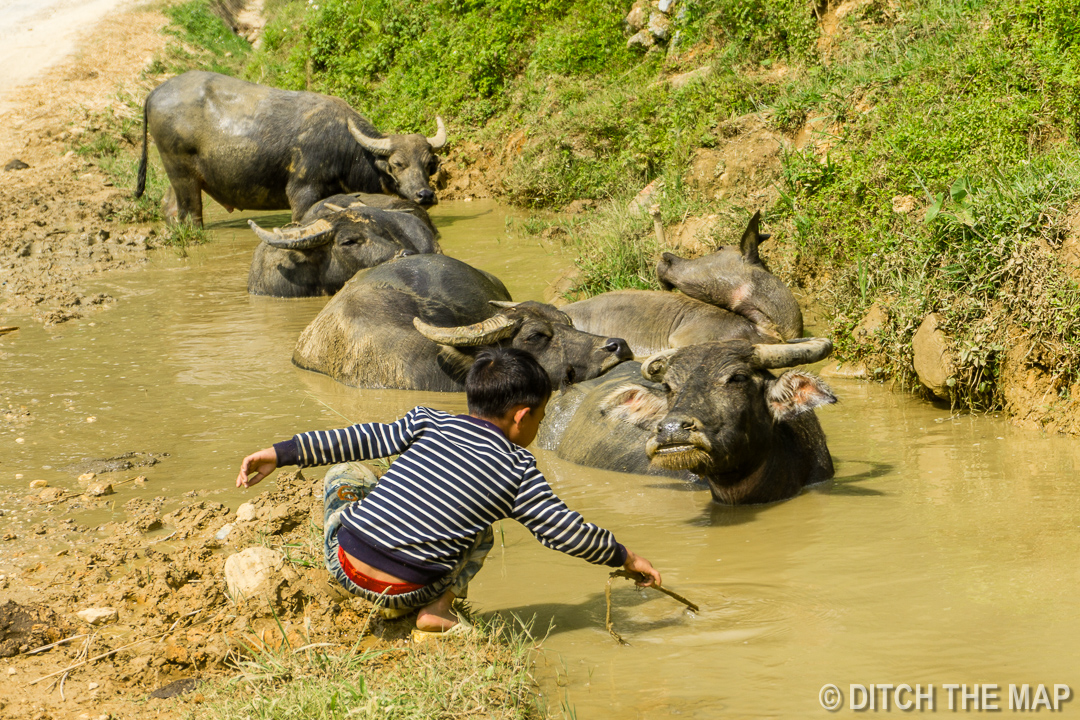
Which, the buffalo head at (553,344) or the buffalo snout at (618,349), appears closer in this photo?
the buffalo head at (553,344)

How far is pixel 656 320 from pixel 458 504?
4.83m

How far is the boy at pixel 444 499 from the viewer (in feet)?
10.9

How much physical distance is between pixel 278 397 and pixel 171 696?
3.98 meters

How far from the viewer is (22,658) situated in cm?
353

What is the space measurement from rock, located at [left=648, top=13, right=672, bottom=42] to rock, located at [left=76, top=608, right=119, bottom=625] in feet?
38.0

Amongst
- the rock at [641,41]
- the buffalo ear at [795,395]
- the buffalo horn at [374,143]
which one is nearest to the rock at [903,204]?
the buffalo ear at [795,395]

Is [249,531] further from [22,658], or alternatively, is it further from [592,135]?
[592,135]

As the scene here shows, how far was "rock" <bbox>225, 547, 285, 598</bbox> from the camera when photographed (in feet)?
12.2

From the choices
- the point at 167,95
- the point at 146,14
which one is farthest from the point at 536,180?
the point at 146,14

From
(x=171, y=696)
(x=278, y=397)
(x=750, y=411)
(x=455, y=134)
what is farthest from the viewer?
(x=455, y=134)

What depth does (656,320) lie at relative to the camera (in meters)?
7.96

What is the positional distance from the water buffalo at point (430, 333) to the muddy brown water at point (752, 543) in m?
0.22

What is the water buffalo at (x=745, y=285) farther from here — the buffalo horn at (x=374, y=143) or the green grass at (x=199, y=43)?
the green grass at (x=199, y=43)

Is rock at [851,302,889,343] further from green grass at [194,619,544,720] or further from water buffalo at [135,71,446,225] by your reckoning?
water buffalo at [135,71,446,225]
